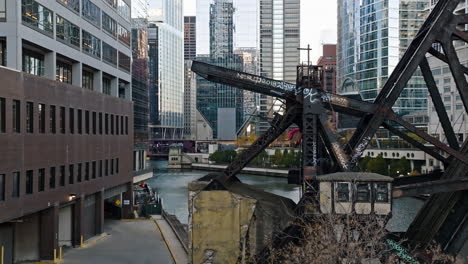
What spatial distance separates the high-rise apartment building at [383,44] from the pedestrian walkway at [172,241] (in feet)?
304

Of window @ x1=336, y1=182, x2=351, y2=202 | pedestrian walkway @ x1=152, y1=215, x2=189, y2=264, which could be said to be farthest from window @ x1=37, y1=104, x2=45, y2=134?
window @ x1=336, y1=182, x2=351, y2=202

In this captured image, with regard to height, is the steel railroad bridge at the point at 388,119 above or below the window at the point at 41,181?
above

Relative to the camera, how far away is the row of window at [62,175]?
1101 inches

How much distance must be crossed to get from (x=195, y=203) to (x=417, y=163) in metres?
83.4

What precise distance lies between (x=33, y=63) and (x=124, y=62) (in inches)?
834

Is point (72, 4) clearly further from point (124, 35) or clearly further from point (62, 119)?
point (124, 35)

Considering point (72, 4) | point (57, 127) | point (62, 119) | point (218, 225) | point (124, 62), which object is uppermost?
point (72, 4)

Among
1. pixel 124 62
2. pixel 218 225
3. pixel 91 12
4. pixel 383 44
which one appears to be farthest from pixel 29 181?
pixel 383 44

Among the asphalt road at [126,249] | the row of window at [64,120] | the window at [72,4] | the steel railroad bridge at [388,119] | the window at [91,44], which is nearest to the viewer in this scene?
the steel railroad bridge at [388,119]

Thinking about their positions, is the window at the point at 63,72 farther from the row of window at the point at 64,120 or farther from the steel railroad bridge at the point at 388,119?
the steel railroad bridge at the point at 388,119

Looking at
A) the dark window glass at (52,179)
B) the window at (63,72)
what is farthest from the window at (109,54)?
the dark window glass at (52,179)

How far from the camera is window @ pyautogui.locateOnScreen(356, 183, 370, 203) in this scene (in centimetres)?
1973

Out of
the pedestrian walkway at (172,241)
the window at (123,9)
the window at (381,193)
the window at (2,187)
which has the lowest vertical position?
the pedestrian walkway at (172,241)

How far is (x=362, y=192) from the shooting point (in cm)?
1975
